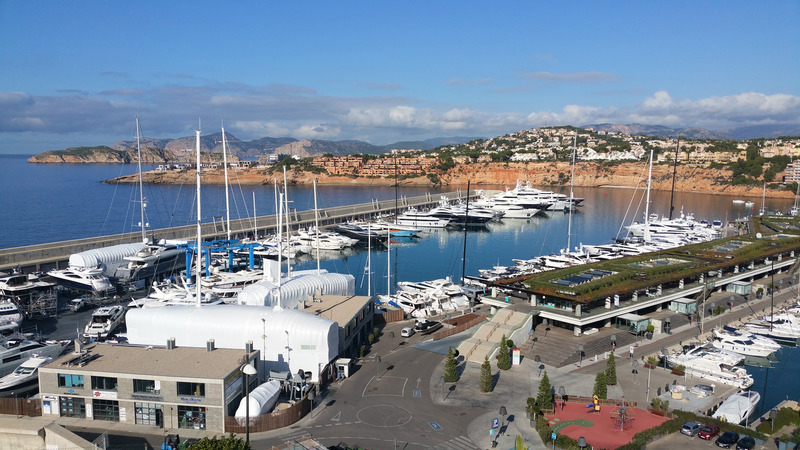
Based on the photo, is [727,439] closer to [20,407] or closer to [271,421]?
[271,421]

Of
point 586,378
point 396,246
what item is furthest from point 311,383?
point 396,246

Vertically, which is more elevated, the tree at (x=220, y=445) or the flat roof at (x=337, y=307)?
the tree at (x=220, y=445)

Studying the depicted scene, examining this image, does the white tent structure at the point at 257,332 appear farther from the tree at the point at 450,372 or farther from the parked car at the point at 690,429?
the parked car at the point at 690,429

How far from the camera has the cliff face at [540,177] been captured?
138000 millimetres

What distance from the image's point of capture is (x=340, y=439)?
18.7m

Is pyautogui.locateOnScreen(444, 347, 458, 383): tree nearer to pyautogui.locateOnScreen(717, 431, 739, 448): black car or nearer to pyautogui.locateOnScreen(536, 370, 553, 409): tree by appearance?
pyautogui.locateOnScreen(536, 370, 553, 409): tree

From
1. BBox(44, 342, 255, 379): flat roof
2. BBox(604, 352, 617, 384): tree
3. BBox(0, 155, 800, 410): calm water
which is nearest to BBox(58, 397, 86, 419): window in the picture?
BBox(44, 342, 255, 379): flat roof

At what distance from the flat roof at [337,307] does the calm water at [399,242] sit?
673 inches

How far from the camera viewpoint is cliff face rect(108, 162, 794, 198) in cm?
13800

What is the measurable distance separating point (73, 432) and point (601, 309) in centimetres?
2450

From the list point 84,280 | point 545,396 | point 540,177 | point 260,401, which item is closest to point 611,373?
point 545,396

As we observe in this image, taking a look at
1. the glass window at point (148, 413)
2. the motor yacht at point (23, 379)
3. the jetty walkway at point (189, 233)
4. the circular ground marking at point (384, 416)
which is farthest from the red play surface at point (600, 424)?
the jetty walkway at point (189, 233)

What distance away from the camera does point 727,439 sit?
1838 centimetres

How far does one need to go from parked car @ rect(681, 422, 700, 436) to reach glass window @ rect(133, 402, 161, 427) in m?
17.8
